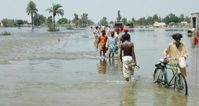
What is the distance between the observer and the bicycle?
1324cm

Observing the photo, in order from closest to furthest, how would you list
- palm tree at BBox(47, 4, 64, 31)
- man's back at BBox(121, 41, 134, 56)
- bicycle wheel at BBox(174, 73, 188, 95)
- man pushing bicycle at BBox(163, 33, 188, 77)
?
bicycle wheel at BBox(174, 73, 188, 95)
man pushing bicycle at BBox(163, 33, 188, 77)
man's back at BBox(121, 41, 134, 56)
palm tree at BBox(47, 4, 64, 31)

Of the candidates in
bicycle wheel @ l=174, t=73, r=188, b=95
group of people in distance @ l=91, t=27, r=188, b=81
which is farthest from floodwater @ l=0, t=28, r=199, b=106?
group of people in distance @ l=91, t=27, r=188, b=81

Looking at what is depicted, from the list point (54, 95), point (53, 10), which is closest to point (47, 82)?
point (54, 95)

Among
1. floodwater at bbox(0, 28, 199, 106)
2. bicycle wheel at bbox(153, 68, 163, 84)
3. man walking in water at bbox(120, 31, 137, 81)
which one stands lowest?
floodwater at bbox(0, 28, 199, 106)

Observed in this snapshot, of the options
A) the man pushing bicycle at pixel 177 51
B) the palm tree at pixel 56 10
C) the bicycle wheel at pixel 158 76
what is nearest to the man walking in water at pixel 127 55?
the bicycle wheel at pixel 158 76

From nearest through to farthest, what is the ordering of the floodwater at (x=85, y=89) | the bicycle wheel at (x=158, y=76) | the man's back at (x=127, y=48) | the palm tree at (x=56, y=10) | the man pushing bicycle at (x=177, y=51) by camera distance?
1. the floodwater at (x=85, y=89)
2. the man pushing bicycle at (x=177, y=51)
3. the bicycle wheel at (x=158, y=76)
4. the man's back at (x=127, y=48)
5. the palm tree at (x=56, y=10)

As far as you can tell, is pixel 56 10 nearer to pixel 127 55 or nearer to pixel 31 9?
pixel 31 9

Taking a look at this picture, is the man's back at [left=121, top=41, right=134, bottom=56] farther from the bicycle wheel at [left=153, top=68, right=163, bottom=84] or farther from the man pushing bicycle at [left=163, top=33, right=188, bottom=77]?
the man pushing bicycle at [left=163, top=33, right=188, bottom=77]

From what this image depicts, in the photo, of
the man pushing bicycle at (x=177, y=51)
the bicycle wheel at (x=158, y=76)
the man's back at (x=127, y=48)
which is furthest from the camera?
the man's back at (x=127, y=48)

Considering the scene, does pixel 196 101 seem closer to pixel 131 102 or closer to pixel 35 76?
pixel 131 102

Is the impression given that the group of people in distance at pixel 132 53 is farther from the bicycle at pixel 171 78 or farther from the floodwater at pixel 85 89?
the floodwater at pixel 85 89

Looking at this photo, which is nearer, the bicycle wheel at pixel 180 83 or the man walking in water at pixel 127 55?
the bicycle wheel at pixel 180 83

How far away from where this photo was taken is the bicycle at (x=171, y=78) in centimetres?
1324

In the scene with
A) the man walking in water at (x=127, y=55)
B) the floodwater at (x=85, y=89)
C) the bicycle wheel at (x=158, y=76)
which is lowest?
the floodwater at (x=85, y=89)
